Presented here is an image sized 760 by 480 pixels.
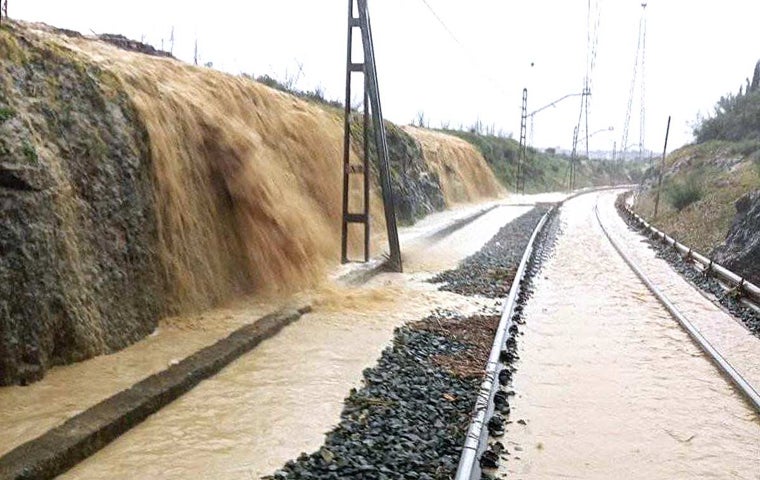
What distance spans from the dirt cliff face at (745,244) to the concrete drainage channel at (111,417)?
10.5 metres

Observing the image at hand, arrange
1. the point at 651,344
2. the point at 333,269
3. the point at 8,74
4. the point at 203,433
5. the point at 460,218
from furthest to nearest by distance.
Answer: the point at 460,218
the point at 333,269
the point at 651,344
the point at 8,74
the point at 203,433

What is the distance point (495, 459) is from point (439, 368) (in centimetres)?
213

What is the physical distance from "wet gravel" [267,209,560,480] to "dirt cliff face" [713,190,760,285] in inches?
257

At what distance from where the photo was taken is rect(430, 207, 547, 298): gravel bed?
11.7 metres

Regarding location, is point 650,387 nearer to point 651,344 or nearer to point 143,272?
point 651,344

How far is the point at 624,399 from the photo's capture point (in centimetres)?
639

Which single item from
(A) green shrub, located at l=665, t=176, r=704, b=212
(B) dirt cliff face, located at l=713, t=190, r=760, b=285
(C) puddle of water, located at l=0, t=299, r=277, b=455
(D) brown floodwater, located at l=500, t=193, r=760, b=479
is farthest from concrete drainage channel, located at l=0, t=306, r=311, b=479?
(A) green shrub, located at l=665, t=176, r=704, b=212

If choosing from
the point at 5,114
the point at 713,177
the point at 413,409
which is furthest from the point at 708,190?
the point at 5,114

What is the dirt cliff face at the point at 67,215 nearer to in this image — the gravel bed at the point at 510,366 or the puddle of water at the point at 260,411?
the puddle of water at the point at 260,411

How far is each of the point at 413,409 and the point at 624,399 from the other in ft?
7.30

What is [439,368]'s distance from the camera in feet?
22.9

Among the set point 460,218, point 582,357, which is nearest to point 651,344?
point 582,357

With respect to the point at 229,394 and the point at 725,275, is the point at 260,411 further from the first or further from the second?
the point at 725,275

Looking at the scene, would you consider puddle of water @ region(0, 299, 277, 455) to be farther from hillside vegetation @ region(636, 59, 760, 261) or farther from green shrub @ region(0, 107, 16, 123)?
hillside vegetation @ region(636, 59, 760, 261)
